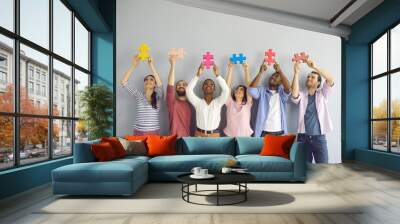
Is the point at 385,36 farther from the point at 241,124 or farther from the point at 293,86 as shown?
the point at 241,124

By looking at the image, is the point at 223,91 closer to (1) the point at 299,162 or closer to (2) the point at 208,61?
(2) the point at 208,61

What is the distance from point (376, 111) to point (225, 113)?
3408 mm

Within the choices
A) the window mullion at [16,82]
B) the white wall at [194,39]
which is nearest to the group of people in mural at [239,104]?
the white wall at [194,39]

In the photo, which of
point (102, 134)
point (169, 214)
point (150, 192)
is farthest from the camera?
point (102, 134)

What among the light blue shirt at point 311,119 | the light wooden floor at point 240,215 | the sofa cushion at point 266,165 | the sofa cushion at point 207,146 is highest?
the light blue shirt at point 311,119

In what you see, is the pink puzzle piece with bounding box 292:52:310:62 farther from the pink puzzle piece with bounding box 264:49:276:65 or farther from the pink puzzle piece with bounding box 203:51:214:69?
the pink puzzle piece with bounding box 203:51:214:69

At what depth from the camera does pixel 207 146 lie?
646 cm

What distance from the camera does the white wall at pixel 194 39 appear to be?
848cm

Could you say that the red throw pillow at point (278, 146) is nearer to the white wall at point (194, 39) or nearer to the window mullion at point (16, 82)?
the white wall at point (194, 39)

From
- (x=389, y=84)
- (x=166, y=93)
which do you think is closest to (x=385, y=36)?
(x=389, y=84)

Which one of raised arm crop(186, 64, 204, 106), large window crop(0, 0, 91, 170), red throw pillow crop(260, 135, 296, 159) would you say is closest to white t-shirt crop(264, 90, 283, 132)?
raised arm crop(186, 64, 204, 106)

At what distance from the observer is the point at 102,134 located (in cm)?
735

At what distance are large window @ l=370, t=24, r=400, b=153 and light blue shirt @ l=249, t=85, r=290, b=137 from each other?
205 cm

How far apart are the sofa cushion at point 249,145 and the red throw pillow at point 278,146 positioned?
233mm
